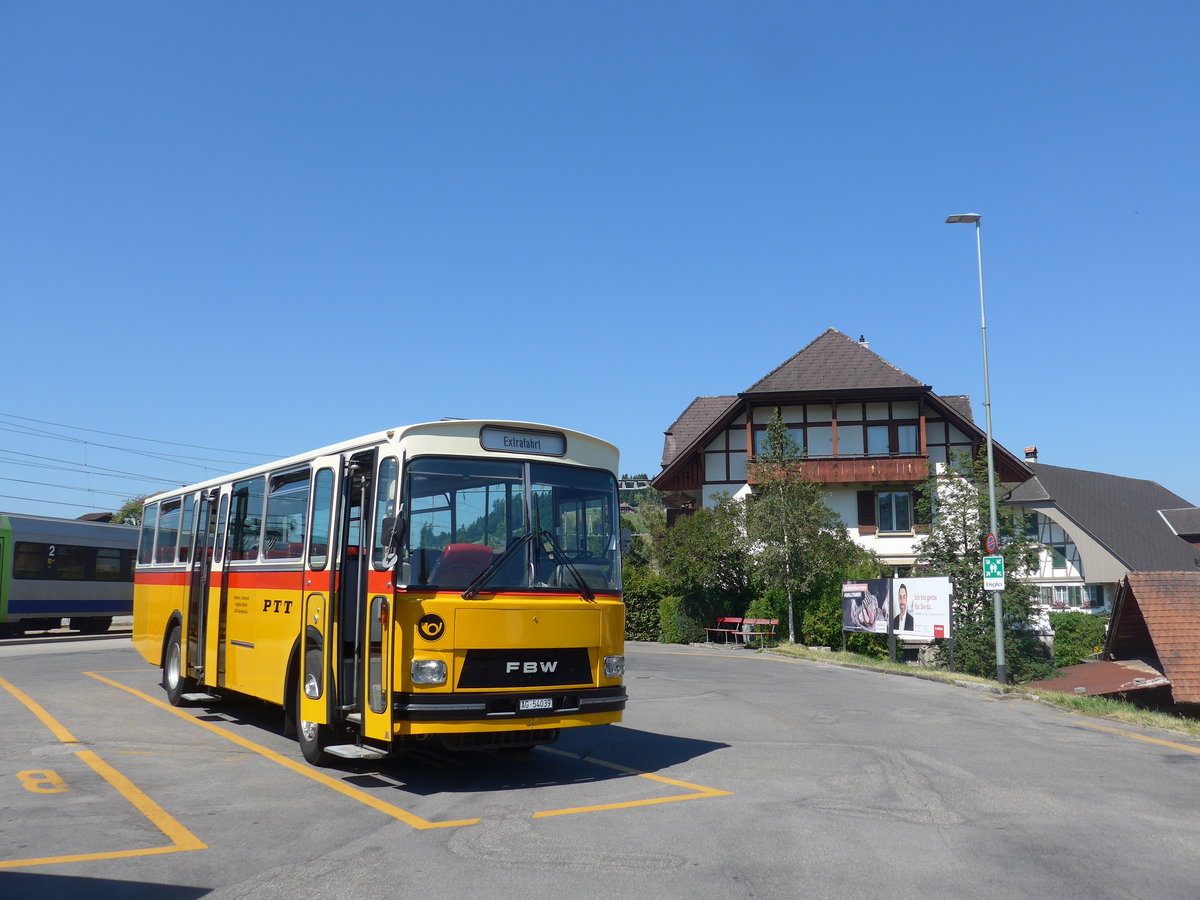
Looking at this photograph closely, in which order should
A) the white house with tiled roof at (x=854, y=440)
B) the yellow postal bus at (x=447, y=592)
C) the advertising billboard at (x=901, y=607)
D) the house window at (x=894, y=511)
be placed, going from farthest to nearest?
1. the house window at (x=894, y=511)
2. the white house with tiled roof at (x=854, y=440)
3. the advertising billboard at (x=901, y=607)
4. the yellow postal bus at (x=447, y=592)

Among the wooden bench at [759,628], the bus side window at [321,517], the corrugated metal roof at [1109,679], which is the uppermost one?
the bus side window at [321,517]

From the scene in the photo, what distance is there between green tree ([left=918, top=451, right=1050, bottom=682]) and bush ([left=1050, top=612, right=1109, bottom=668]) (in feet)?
42.4

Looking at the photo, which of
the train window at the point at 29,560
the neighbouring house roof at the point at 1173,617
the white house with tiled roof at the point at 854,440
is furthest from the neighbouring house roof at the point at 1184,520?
the train window at the point at 29,560

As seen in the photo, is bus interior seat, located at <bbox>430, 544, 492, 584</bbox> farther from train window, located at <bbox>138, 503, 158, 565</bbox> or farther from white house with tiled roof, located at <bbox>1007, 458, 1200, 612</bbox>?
white house with tiled roof, located at <bbox>1007, 458, 1200, 612</bbox>

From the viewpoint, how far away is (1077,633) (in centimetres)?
4194

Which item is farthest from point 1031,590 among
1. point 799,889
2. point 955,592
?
point 799,889

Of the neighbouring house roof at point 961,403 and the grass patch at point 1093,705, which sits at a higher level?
the neighbouring house roof at point 961,403

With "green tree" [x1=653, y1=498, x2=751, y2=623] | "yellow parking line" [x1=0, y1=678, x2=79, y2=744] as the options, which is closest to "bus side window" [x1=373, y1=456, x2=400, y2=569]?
"yellow parking line" [x1=0, y1=678, x2=79, y2=744]

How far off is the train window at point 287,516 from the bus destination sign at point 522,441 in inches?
95.0

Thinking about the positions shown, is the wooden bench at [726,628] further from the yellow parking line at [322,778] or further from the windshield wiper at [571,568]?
the windshield wiper at [571,568]

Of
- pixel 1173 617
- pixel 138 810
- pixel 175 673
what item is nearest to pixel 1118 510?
pixel 1173 617

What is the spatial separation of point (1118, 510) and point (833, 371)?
32.2m

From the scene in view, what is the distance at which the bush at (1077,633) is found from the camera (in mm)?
40312

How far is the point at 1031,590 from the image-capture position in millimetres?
28141
